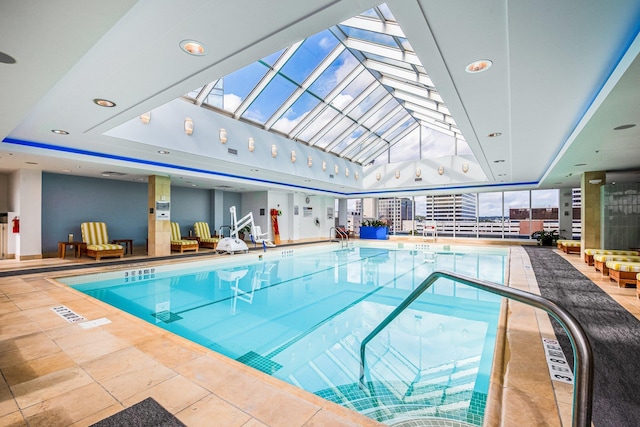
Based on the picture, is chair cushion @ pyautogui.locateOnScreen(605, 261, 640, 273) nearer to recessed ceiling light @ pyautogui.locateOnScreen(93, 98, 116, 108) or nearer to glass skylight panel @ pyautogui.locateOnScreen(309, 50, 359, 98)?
glass skylight panel @ pyautogui.locateOnScreen(309, 50, 359, 98)

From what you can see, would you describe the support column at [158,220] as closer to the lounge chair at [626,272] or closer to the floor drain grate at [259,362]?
the floor drain grate at [259,362]

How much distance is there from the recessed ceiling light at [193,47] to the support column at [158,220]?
22.7 ft

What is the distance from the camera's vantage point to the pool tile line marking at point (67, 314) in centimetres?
329

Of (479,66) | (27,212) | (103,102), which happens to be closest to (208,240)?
(27,212)

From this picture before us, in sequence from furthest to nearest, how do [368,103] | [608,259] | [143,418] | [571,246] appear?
1. [368,103]
2. [571,246]
3. [608,259]
4. [143,418]

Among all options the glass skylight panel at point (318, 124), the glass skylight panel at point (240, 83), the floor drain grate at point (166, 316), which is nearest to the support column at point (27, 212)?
the glass skylight panel at point (240, 83)

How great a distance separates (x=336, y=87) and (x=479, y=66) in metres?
5.65

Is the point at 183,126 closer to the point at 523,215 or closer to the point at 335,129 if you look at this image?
the point at 335,129

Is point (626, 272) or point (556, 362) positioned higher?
point (626, 272)

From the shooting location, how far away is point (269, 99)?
7.72 metres

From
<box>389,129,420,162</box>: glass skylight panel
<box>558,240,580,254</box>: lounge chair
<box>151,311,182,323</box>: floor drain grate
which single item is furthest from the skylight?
<box>558,240,580,254</box>: lounge chair

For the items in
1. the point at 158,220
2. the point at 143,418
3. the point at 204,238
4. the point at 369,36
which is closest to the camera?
the point at 143,418

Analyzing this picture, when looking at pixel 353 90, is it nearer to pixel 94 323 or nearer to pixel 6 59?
pixel 6 59

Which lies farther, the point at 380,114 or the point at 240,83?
the point at 380,114
